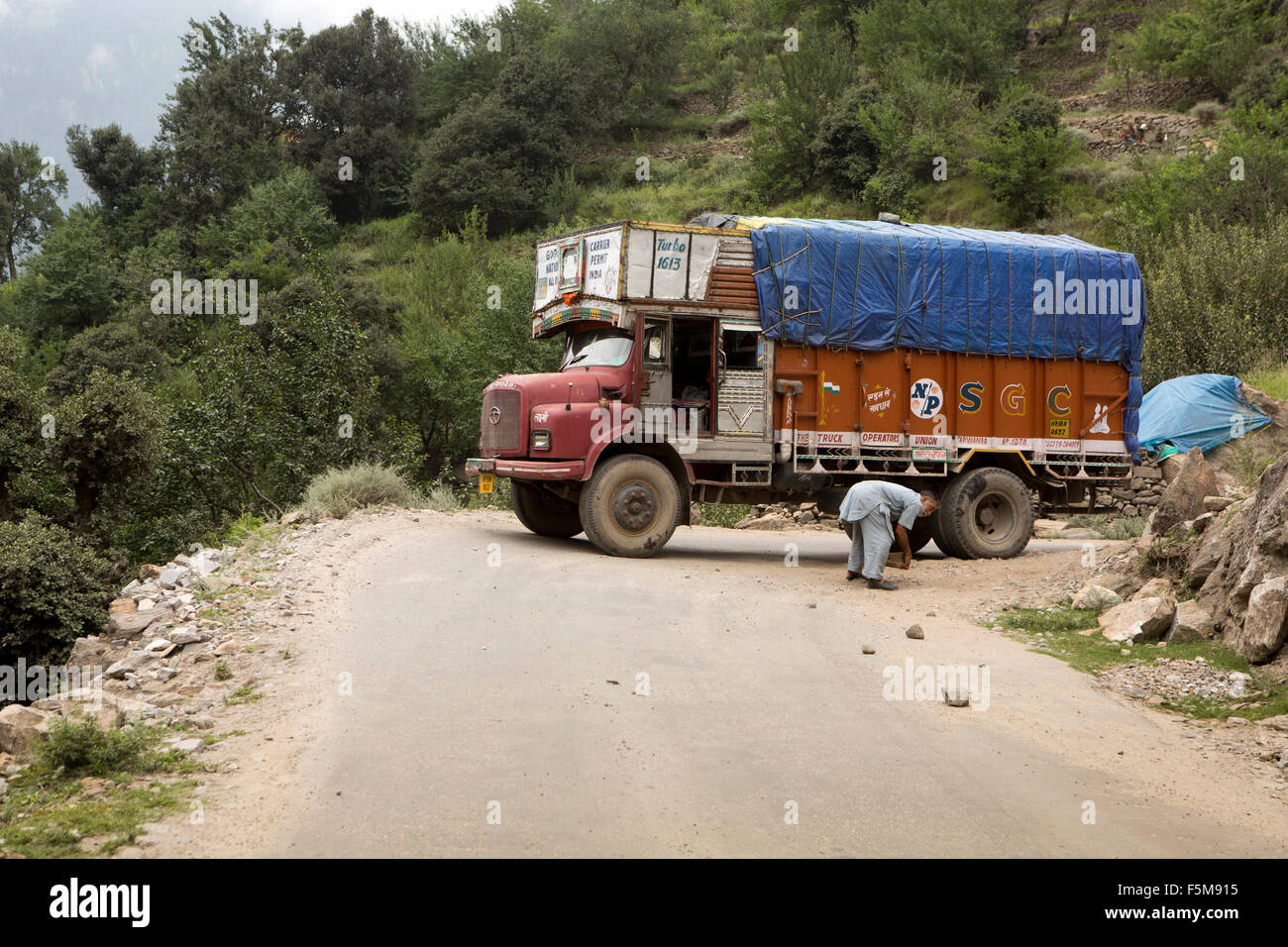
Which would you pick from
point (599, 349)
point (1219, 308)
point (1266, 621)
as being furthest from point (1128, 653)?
point (1219, 308)

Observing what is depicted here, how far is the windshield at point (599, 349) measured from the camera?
13656 millimetres

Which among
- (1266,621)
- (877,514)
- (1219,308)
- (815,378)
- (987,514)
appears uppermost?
(1219,308)

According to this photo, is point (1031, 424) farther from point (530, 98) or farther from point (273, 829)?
point (530, 98)

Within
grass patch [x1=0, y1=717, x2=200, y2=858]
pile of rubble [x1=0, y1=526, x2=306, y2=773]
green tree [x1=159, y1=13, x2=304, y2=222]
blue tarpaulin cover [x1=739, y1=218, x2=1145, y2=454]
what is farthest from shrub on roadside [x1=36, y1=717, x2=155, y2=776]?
green tree [x1=159, y1=13, x2=304, y2=222]

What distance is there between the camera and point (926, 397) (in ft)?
48.3

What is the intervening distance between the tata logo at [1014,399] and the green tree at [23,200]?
A: 230ft

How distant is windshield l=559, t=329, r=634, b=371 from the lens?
13.7 metres

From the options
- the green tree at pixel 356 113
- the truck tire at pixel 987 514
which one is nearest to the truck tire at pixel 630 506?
the truck tire at pixel 987 514

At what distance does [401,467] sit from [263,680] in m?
13.5

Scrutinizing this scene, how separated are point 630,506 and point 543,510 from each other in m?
2.30

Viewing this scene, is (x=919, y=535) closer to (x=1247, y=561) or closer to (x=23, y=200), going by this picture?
(x=1247, y=561)

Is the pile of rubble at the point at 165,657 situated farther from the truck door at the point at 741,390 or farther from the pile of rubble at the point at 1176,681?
the pile of rubble at the point at 1176,681

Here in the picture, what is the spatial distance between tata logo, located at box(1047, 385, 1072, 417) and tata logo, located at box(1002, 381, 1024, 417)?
17.9 inches

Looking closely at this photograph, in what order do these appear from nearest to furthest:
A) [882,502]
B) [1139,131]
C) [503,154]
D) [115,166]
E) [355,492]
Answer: [882,502]
[355,492]
[1139,131]
[503,154]
[115,166]
